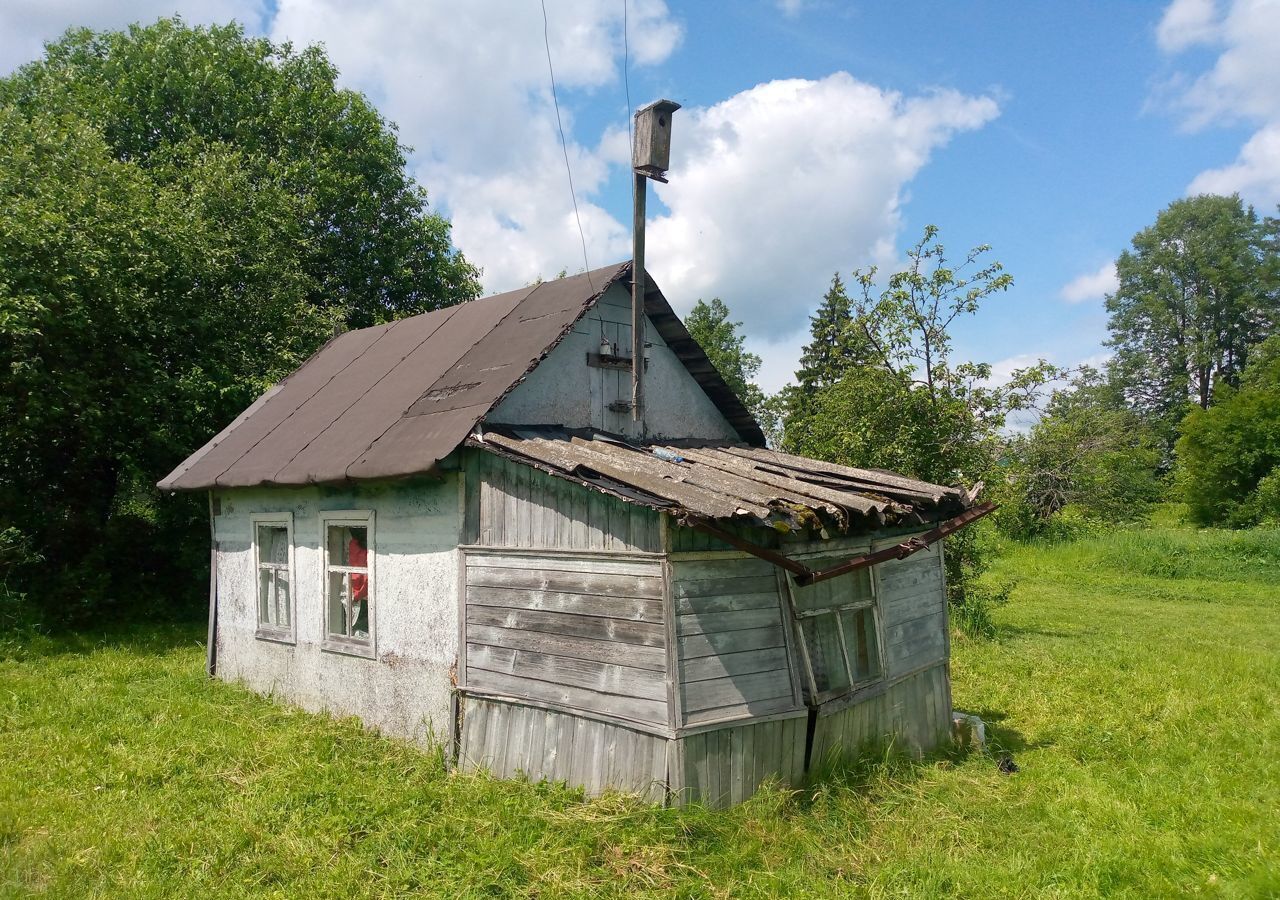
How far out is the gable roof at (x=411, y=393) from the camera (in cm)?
744

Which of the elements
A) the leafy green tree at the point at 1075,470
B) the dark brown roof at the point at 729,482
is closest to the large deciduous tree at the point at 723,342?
the leafy green tree at the point at 1075,470

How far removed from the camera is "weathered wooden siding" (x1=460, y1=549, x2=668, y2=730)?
19.0 ft

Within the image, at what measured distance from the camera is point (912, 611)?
322 inches

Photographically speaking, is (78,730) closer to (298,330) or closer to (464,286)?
(298,330)

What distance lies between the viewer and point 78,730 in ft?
26.4

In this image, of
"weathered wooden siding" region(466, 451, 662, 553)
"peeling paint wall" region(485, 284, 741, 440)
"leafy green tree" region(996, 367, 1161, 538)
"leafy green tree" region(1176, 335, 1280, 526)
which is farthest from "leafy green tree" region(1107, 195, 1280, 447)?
"weathered wooden siding" region(466, 451, 662, 553)

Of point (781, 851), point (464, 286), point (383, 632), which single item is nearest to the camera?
point (781, 851)

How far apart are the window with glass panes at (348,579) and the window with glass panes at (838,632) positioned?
4248mm

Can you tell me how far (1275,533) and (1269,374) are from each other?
1550cm

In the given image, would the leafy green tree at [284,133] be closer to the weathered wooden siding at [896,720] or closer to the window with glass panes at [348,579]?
the window with glass panes at [348,579]

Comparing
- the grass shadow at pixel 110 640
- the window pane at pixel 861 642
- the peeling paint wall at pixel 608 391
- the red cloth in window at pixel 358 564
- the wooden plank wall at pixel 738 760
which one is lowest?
the grass shadow at pixel 110 640

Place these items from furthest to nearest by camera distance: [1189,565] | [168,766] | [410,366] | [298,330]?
[1189,565] < [298,330] < [410,366] < [168,766]

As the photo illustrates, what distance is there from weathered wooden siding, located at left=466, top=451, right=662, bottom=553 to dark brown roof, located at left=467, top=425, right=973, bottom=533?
198mm

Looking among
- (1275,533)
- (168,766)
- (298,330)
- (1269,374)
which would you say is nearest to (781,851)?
(168,766)
